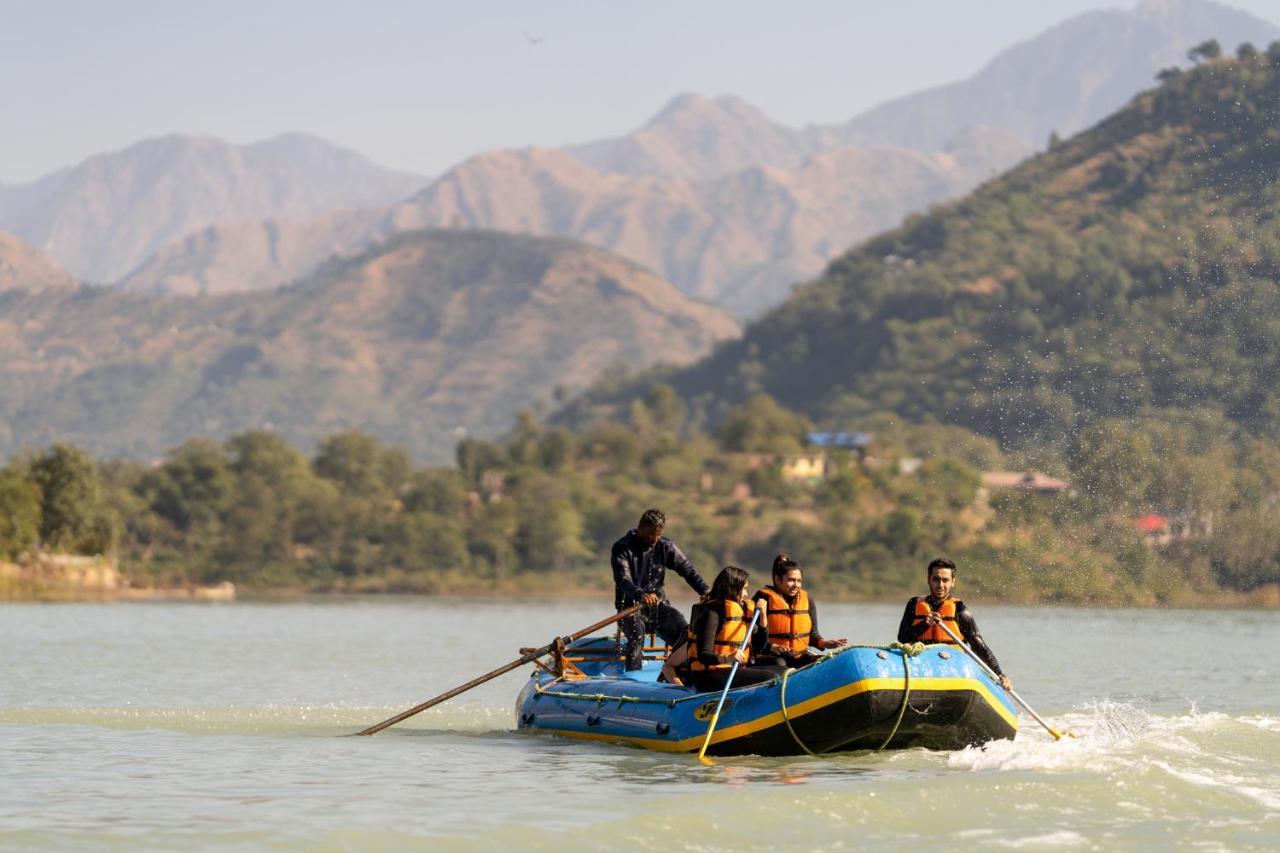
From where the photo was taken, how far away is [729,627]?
21.6 m

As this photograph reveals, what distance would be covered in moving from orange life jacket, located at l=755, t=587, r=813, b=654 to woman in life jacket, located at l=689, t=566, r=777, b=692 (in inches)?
7.4

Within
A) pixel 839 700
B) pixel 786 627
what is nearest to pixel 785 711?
pixel 839 700

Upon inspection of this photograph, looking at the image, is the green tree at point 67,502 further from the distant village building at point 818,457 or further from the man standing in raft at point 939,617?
the man standing in raft at point 939,617

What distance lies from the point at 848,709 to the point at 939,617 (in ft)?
4.93

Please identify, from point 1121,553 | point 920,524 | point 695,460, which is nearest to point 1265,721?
point 1121,553

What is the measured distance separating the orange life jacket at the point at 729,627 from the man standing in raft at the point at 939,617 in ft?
5.51

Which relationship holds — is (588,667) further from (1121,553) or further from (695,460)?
(695,460)

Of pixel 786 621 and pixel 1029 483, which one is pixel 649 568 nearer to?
pixel 786 621

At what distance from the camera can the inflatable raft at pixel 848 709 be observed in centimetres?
2042

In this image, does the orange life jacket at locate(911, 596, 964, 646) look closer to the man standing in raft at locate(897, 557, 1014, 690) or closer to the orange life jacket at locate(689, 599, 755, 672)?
the man standing in raft at locate(897, 557, 1014, 690)

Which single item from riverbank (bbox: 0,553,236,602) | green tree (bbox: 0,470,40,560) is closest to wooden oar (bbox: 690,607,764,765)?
riverbank (bbox: 0,553,236,602)

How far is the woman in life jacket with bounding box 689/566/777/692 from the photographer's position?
21.3 meters

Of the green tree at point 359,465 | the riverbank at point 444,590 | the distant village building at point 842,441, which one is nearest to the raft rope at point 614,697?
the riverbank at point 444,590

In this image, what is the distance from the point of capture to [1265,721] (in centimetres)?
2788
